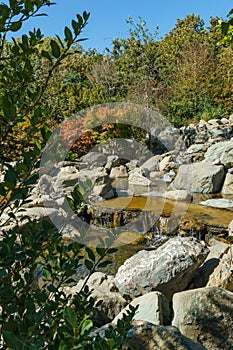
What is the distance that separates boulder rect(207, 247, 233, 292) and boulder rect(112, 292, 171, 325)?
867 mm

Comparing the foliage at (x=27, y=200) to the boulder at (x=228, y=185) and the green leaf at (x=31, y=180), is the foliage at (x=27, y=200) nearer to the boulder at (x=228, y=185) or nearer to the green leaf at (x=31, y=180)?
the green leaf at (x=31, y=180)

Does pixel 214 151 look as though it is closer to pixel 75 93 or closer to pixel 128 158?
pixel 128 158

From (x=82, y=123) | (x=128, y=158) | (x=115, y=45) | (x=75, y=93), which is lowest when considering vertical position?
(x=128, y=158)

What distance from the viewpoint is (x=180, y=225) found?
7816 mm

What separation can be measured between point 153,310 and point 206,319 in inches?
19.3

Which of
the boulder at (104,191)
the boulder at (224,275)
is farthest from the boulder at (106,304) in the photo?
the boulder at (104,191)

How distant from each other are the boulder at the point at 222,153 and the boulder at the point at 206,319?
8095mm

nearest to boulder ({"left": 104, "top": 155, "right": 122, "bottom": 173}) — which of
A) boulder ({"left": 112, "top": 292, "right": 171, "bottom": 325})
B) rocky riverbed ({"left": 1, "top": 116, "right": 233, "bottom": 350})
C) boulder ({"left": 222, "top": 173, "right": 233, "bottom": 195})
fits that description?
rocky riverbed ({"left": 1, "top": 116, "right": 233, "bottom": 350})

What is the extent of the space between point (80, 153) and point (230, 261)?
32.9 feet

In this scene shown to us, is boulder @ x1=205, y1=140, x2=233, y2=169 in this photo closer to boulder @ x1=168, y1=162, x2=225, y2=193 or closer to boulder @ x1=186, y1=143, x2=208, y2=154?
boulder @ x1=168, y1=162, x2=225, y2=193

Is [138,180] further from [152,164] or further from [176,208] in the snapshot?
[176,208]

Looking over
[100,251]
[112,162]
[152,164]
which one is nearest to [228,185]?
[152,164]

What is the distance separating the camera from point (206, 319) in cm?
326

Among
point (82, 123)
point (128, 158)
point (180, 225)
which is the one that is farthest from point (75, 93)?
point (180, 225)
